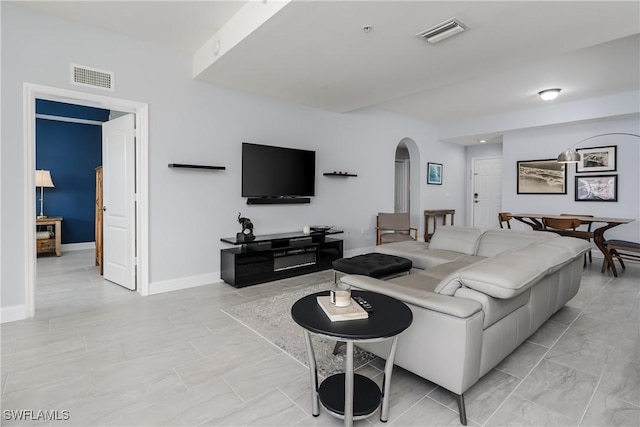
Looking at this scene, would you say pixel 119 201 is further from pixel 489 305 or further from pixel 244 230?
pixel 489 305

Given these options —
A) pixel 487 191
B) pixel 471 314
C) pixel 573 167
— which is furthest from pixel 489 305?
pixel 487 191

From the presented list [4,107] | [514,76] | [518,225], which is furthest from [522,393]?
[518,225]

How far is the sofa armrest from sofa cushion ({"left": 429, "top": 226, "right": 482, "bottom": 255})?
2.18 metres

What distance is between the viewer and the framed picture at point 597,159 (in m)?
5.71

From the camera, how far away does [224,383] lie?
1.97m

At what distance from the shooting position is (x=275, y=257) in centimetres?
430

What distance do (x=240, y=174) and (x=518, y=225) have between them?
5.82 metres

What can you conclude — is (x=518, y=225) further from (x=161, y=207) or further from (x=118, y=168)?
(x=118, y=168)

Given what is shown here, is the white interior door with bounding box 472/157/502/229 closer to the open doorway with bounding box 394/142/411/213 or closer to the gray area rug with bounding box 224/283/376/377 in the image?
the open doorway with bounding box 394/142/411/213

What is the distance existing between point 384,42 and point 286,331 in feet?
8.69

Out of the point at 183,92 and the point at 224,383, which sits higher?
the point at 183,92

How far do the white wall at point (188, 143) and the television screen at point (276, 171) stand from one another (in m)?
0.15

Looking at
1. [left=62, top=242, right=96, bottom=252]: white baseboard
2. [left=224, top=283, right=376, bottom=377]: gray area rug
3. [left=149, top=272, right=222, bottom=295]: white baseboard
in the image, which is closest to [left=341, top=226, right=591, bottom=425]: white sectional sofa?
[left=224, top=283, right=376, bottom=377]: gray area rug

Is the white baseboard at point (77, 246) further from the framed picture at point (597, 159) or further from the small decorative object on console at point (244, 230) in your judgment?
the framed picture at point (597, 159)
